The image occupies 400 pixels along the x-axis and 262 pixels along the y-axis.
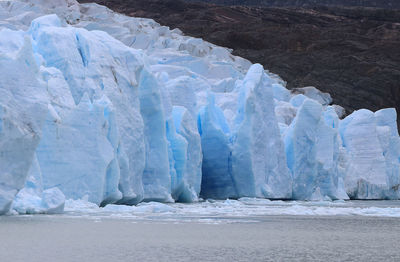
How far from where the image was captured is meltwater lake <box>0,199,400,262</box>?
8.50 metres

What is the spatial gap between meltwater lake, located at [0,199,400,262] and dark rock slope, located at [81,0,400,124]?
124ft

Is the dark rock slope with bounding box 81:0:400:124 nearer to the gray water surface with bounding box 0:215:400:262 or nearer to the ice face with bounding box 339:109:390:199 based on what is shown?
the ice face with bounding box 339:109:390:199

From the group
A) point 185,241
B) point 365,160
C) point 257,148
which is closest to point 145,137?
point 257,148

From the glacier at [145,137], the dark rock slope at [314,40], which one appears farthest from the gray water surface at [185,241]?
the dark rock slope at [314,40]

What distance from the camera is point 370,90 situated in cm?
5553

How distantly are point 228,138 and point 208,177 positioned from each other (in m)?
1.46

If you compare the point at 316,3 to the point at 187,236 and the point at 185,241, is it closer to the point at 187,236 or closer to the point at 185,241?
the point at 187,236

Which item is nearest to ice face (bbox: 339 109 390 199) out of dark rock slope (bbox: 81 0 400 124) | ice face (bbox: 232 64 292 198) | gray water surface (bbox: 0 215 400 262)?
ice face (bbox: 232 64 292 198)

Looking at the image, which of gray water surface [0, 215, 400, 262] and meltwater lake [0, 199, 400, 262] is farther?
meltwater lake [0, 199, 400, 262]

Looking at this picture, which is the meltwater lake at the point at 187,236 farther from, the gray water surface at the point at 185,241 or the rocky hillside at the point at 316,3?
the rocky hillside at the point at 316,3

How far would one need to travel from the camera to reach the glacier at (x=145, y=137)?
12922 mm

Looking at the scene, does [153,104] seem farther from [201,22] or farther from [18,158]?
[201,22]

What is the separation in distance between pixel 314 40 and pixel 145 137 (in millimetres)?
50830

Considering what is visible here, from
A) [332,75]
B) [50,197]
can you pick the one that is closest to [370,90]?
[332,75]
